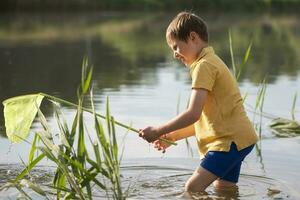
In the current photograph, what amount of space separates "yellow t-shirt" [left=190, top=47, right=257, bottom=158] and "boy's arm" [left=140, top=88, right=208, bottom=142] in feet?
0.46

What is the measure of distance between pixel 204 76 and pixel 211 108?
233mm

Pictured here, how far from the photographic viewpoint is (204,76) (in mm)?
4285

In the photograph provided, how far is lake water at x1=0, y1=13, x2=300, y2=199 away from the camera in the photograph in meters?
5.48

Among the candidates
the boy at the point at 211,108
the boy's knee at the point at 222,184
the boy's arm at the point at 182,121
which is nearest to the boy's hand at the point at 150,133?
the boy's arm at the point at 182,121

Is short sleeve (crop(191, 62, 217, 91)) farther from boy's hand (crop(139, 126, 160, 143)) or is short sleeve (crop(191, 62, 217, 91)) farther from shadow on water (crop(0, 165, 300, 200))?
shadow on water (crop(0, 165, 300, 200))

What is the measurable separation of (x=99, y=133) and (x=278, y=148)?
10.3ft

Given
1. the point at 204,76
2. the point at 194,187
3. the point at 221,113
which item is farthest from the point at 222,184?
the point at 204,76

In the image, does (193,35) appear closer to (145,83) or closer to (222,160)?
(222,160)

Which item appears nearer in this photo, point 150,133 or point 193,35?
point 150,133

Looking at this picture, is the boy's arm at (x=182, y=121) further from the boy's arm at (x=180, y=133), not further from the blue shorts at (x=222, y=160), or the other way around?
the boy's arm at (x=180, y=133)

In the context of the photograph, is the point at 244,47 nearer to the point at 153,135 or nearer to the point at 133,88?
the point at 133,88

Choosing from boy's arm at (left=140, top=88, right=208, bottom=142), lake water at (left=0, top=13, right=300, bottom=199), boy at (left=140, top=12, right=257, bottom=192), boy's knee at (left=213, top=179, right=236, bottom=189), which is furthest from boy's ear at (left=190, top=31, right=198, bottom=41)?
lake water at (left=0, top=13, right=300, bottom=199)

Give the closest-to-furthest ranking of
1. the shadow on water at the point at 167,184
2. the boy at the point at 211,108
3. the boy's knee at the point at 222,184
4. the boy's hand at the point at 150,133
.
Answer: the boy's hand at the point at 150,133, the boy at the point at 211,108, the boy's knee at the point at 222,184, the shadow on water at the point at 167,184

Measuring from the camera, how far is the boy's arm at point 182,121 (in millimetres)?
4188
